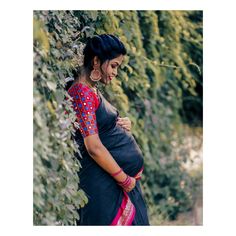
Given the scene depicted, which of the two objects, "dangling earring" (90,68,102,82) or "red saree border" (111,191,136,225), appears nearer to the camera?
"dangling earring" (90,68,102,82)

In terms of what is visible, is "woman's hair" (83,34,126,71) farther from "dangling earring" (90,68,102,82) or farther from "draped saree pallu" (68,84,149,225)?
"draped saree pallu" (68,84,149,225)

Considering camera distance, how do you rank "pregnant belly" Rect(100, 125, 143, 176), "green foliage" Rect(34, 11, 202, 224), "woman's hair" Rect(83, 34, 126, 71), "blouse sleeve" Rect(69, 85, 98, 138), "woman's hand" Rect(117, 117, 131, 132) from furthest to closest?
1. "woman's hand" Rect(117, 117, 131, 132)
2. "pregnant belly" Rect(100, 125, 143, 176)
3. "woman's hair" Rect(83, 34, 126, 71)
4. "blouse sleeve" Rect(69, 85, 98, 138)
5. "green foliage" Rect(34, 11, 202, 224)

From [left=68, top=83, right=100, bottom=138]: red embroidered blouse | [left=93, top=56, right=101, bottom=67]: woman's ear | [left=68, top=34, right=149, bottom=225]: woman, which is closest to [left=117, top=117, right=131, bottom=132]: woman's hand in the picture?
[left=68, top=34, right=149, bottom=225]: woman

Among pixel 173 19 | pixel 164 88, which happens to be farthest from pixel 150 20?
pixel 164 88

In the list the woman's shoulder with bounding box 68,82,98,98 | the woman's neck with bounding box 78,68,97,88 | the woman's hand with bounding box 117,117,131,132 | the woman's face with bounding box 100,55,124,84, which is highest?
the woman's face with bounding box 100,55,124,84

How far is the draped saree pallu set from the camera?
4688mm

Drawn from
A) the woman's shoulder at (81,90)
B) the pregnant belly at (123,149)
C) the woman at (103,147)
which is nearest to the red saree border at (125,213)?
the woman at (103,147)

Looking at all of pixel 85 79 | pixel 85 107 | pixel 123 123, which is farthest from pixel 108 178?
pixel 85 79

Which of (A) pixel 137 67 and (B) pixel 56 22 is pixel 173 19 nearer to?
(A) pixel 137 67

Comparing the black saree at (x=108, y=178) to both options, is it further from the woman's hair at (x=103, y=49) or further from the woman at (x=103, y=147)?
the woman's hair at (x=103, y=49)

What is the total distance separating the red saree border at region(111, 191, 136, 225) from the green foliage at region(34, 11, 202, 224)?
0.29m

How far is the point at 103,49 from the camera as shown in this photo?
4.62 metres

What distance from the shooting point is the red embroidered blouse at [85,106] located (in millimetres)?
4492
